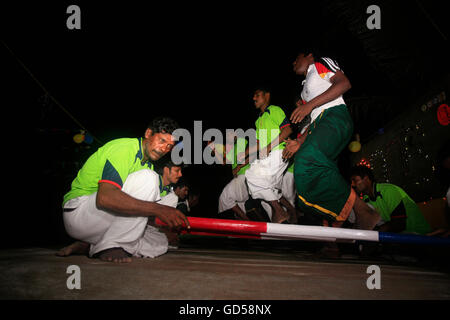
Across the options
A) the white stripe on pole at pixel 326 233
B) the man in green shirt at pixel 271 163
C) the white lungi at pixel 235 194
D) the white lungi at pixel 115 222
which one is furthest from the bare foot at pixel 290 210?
the white lungi at pixel 115 222

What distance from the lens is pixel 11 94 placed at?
4223mm

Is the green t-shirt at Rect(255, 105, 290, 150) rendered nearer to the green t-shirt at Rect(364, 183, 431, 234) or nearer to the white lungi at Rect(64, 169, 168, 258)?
the green t-shirt at Rect(364, 183, 431, 234)

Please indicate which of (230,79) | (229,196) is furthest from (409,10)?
(229,196)

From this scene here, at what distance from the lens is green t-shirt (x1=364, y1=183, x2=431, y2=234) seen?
2.40 meters

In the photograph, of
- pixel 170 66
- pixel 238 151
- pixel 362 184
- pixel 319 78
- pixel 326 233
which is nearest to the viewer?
pixel 326 233

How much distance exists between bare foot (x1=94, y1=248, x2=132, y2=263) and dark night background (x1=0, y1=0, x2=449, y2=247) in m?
1.91

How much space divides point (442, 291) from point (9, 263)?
1622 millimetres

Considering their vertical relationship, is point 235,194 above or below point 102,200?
below

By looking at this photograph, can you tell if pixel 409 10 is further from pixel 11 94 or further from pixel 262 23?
pixel 11 94

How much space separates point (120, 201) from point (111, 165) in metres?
0.23

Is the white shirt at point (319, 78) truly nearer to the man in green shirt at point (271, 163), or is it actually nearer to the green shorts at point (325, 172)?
the green shorts at point (325, 172)

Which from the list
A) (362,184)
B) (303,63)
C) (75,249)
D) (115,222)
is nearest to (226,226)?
(115,222)

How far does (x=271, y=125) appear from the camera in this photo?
2.78m

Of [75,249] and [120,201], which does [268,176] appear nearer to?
[120,201]
